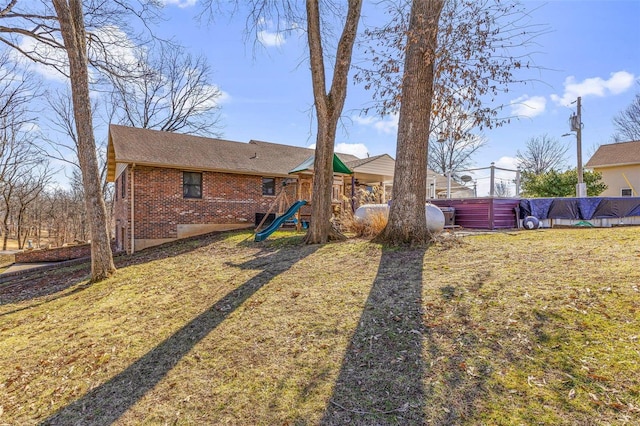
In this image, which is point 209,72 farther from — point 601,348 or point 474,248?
point 601,348

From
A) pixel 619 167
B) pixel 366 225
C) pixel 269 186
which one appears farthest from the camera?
pixel 619 167

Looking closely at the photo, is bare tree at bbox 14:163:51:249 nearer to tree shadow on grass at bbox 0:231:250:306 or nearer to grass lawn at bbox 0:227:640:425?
tree shadow on grass at bbox 0:231:250:306

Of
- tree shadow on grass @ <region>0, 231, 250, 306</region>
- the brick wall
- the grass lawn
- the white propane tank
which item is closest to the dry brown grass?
the white propane tank

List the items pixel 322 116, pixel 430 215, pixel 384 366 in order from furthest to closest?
pixel 430 215 < pixel 322 116 < pixel 384 366

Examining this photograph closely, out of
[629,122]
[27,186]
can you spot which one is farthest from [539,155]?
[27,186]

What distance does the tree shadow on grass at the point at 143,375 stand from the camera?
124 inches

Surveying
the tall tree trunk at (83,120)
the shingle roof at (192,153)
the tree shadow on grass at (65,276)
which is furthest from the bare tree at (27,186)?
the tall tree trunk at (83,120)

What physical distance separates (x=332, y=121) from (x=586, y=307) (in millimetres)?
6421

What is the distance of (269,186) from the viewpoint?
16562 millimetres

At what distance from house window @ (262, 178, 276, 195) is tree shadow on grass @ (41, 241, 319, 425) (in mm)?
11119

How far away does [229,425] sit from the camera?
2.72 metres

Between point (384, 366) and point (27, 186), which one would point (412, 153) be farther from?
point (27, 186)

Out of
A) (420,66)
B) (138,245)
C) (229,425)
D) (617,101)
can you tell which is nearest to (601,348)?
(229,425)

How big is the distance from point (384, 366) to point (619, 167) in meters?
25.5
